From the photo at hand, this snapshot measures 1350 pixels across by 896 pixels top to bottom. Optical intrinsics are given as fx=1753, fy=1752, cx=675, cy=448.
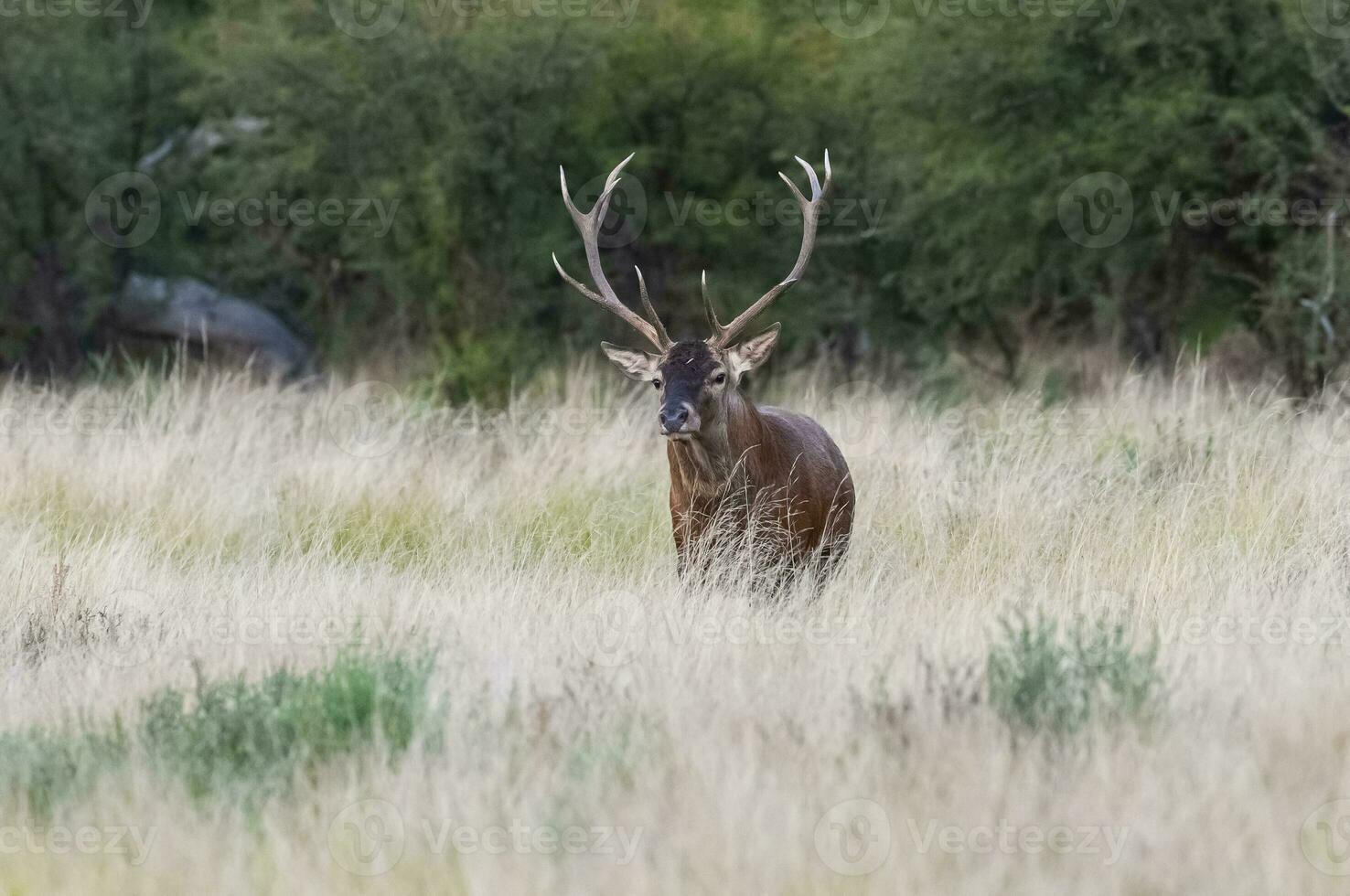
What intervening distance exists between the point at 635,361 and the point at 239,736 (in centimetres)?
308

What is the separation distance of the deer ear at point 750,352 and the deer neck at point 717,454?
0.53ft

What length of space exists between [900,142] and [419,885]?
14.5m

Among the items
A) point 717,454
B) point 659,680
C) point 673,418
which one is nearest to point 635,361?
point 717,454

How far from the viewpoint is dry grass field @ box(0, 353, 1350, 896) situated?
4.02m

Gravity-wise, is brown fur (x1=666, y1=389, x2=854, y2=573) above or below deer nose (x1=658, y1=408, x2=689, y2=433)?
below

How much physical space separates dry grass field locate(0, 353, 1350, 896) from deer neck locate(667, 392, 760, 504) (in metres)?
0.49

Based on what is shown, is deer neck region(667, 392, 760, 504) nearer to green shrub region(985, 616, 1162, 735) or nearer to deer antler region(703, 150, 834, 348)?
deer antler region(703, 150, 834, 348)

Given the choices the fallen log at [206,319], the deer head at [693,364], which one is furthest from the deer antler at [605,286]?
the fallen log at [206,319]

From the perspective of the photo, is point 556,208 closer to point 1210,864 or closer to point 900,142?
point 900,142

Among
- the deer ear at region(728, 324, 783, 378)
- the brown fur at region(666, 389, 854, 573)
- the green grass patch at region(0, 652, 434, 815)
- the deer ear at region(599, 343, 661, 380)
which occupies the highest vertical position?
the deer ear at region(728, 324, 783, 378)

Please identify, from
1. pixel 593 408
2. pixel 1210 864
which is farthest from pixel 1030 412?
pixel 1210 864

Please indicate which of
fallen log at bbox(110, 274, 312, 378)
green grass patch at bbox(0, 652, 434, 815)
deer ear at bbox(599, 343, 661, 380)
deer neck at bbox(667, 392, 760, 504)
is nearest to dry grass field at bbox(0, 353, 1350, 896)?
green grass patch at bbox(0, 652, 434, 815)

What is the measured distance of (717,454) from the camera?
7.12 meters

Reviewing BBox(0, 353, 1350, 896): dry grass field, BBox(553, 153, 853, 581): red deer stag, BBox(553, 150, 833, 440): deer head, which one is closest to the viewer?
BBox(0, 353, 1350, 896): dry grass field
